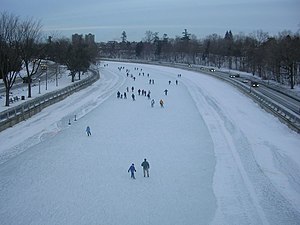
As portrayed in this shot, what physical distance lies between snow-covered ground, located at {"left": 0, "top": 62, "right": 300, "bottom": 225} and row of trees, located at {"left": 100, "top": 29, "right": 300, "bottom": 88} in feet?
104

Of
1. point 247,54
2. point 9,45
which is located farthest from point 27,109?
point 247,54

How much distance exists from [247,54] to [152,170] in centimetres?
8333

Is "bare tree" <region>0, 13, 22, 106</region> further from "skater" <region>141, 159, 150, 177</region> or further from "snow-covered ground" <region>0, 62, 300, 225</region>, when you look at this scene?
"skater" <region>141, 159, 150, 177</region>

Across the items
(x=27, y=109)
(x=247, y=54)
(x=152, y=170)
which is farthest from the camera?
(x=247, y=54)

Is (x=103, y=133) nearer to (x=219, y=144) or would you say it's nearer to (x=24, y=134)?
(x=24, y=134)

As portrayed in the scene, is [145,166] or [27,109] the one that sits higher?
[27,109]

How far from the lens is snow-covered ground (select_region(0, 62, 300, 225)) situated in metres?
15.6

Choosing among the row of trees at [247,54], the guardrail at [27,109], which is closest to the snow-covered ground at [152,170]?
the guardrail at [27,109]

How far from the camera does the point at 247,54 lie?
98.4m

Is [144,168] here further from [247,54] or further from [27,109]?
[247,54]

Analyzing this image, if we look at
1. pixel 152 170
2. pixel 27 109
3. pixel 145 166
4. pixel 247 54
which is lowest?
pixel 152 170

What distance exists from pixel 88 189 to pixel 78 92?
38.2 m

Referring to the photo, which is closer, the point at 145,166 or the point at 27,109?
the point at 145,166

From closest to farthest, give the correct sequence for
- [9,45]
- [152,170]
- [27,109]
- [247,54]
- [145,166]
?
[145,166] < [152,170] < [27,109] < [9,45] < [247,54]
